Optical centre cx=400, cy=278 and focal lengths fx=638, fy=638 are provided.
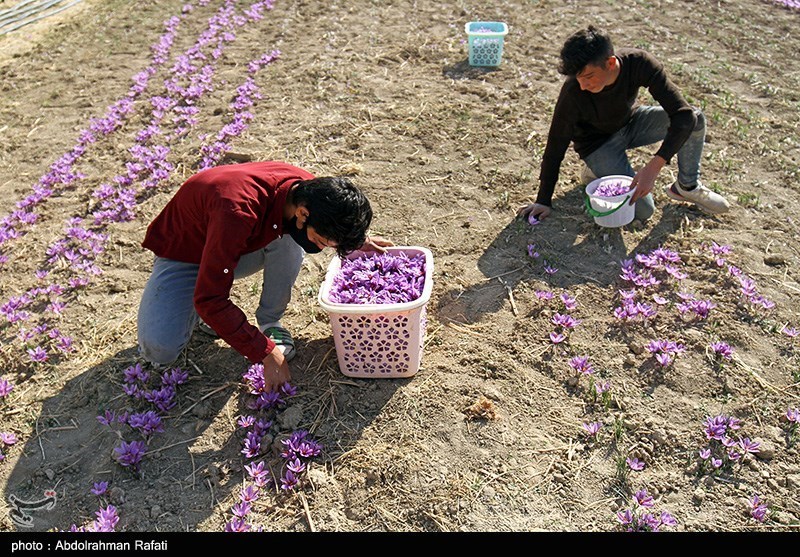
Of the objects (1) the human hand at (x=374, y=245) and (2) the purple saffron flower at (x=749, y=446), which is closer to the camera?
(2) the purple saffron flower at (x=749, y=446)

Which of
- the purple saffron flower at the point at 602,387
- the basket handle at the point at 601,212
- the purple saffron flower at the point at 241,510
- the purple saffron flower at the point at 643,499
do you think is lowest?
the purple saffron flower at the point at 602,387

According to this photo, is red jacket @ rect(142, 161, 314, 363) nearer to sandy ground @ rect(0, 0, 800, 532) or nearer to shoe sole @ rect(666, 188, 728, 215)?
sandy ground @ rect(0, 0, 800, 532)

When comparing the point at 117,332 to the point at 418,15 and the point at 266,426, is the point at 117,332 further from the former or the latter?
the point at 418,15

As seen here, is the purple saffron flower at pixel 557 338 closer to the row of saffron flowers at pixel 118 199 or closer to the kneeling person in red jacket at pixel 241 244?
the kneeling person in red jacket at pixel 241 244

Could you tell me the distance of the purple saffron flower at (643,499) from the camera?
→ 3.10m

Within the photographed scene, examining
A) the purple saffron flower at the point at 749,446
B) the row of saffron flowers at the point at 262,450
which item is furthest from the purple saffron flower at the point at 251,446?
the purple saffron flower at the point at 749,446

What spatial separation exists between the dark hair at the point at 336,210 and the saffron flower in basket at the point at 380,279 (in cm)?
46

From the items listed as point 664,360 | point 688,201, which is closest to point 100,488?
point 664,360

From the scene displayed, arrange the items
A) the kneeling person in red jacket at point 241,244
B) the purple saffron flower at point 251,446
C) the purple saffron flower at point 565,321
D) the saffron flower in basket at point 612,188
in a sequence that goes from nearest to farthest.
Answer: the kneeling person in red jacket at point 241,244 < the purple saffron flower at point 251,446 < the purple saffron flower at point 565,321 < the saffron flower in basket at point 612,188

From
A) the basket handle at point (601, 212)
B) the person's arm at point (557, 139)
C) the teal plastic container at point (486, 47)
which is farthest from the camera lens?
the teal plastic container at point (486, 47)

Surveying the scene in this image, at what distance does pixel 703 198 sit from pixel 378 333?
304 centimetres

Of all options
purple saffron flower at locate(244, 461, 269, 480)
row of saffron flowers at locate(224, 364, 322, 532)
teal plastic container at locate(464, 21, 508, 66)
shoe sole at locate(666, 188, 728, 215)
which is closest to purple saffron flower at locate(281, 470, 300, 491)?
row of saffron flowers at locate(224, 364, 322, 532)

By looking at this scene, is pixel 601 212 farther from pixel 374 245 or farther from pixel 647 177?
pixel 374 245

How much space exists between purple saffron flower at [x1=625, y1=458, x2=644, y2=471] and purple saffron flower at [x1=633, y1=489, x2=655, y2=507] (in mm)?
136
